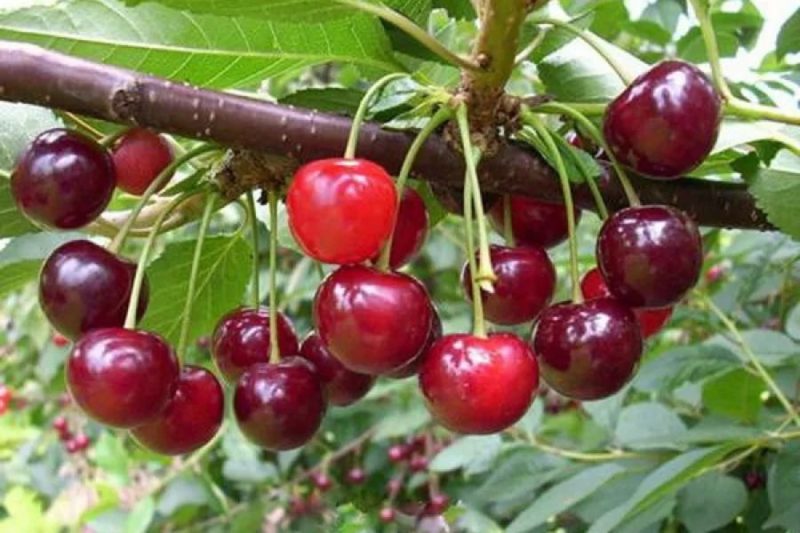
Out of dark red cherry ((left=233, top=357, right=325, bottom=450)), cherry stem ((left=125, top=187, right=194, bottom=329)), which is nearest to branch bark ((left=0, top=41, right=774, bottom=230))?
cherry stem ((left=125, top=187, right=194, bottom=329))

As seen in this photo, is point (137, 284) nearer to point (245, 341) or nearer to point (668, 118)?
point (245, 341)

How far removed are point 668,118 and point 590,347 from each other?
0.22 m

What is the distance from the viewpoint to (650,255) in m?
1.02

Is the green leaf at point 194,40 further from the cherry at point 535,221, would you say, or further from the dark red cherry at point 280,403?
the dark red cherry at point 280,403

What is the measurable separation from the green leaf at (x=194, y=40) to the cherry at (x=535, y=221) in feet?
0.67

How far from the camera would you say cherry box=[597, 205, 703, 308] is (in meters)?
1.03

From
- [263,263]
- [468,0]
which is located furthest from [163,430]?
[263,263]

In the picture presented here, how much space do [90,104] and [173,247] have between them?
1.30 feet

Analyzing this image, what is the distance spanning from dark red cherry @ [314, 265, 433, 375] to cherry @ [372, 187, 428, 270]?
145mm

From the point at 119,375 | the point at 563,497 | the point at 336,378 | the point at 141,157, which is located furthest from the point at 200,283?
the point at 563,497

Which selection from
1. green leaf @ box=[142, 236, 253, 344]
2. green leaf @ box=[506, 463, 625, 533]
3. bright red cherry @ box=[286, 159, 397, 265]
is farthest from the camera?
green leaf @ box=[506, 463, 625, 533]

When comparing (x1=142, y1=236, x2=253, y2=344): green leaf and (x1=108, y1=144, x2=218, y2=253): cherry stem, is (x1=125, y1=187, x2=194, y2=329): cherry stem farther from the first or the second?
(x1=142, y1=236, x2=253, y2=344): green leaf

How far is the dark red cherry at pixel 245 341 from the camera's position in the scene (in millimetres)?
1265

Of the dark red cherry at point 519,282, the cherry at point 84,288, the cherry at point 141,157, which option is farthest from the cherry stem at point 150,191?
the dark red cherry at point 519,282
